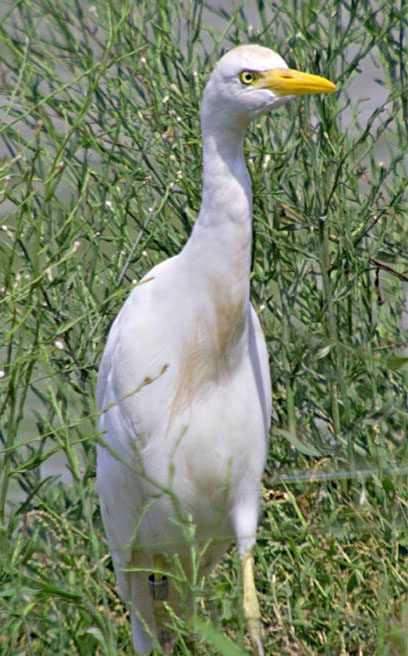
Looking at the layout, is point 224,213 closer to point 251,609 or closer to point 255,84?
point 255,84

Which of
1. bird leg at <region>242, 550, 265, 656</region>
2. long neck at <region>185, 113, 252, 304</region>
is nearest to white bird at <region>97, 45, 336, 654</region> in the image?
long neck at <region>185, 113, 252, 304</region>

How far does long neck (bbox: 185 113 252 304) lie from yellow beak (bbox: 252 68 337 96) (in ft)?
0.30

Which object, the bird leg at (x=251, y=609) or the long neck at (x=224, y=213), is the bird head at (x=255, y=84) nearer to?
the long neck at (x=224, y=213)

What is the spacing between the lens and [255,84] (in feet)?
6.66

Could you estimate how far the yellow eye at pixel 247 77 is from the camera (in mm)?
2023

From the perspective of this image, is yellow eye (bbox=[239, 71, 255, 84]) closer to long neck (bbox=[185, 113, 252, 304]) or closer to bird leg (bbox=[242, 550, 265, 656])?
long neck (bbox=[185, 113, 252, 304])

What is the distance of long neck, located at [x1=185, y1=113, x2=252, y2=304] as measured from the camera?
207 centimetres

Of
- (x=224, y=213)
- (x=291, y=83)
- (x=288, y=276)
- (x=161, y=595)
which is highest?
(x=291, y=83)

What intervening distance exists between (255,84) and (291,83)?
0.06 meters

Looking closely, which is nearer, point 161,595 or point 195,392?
point 195,392

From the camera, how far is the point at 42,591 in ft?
5.08

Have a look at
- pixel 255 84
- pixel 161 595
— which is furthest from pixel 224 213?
pixel 161 595

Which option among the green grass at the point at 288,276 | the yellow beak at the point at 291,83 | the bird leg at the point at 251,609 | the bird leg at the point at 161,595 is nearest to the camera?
the bird leg at the point at 251,609

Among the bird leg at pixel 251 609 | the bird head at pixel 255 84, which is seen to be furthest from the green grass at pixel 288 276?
the bird head at pixel 255 84
